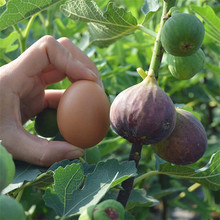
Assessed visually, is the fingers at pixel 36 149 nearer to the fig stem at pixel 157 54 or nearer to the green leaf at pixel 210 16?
the fig stem at pixel 157 54

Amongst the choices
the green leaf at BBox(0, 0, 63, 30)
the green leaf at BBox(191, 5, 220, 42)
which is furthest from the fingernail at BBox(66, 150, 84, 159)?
the green leaf at BBox(191, 5, 220, 42)

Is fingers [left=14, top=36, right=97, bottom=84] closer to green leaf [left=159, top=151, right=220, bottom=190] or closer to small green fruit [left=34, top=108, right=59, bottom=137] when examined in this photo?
small green fruit [left=34, top=108, right=59, bottom=137]

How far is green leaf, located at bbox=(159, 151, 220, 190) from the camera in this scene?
1.21m

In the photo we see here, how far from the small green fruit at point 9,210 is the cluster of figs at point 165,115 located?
38 cm

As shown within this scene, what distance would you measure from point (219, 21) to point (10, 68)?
2.20 ft

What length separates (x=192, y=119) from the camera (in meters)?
1.13

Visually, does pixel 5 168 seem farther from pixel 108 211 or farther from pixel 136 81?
pixel 136 81

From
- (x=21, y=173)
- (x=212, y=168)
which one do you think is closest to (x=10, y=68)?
(x=21, y=173)

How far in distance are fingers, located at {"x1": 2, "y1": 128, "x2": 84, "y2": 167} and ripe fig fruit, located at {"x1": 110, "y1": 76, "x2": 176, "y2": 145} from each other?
24 centimetres

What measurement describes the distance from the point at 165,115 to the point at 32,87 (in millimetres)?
531

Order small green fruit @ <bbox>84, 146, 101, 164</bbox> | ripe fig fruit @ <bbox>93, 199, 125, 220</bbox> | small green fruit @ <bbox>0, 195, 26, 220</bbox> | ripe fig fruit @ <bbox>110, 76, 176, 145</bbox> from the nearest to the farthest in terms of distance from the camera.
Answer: small green fruit @ <bbox>0, 195, 26, 220</bbox> < ripe fig fruit @ <bbox>93, 199, 125, 220</bbox> < ripe fig fruit @ <bbox>110, 76, 176, 145</bbox> < small green fruit @ <bbox>84, 146, 101, 164</bbox>

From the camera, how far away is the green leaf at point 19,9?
1.20 metres

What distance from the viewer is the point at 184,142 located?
110 centimetres

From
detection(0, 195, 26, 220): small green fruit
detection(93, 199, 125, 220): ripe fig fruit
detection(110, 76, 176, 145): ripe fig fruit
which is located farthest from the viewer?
detection(110, 76, 176, 145): ripe fig fruit
